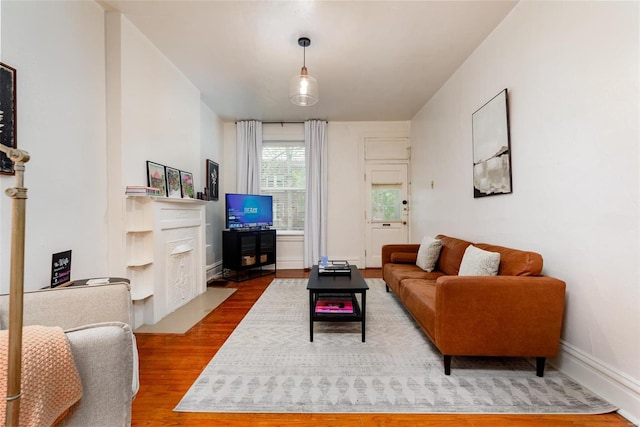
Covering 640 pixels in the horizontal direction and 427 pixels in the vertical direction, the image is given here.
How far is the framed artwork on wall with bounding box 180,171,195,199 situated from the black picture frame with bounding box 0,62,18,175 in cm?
165

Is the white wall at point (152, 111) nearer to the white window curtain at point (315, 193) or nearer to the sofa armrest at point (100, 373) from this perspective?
→ the sofa armrest at point (100, 373)

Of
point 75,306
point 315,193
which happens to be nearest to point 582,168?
point 75,306

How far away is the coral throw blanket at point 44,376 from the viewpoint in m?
0.67

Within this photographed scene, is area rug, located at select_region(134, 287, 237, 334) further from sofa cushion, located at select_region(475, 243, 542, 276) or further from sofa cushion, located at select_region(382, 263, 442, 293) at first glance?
sofa cushion, located at select_region(475, 243, 542, 276)

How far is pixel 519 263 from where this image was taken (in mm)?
1850

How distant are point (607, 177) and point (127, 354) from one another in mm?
2416

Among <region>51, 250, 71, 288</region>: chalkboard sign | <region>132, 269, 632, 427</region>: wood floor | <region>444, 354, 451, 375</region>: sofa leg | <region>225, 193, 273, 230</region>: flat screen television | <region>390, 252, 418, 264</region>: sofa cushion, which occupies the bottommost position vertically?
<region>132, 269, 632, 427</region>: wood floor

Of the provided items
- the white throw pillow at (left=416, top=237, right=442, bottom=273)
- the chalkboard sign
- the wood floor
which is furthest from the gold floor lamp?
the white throw pillow at (left=416, top=237, right=442, bottom=273)

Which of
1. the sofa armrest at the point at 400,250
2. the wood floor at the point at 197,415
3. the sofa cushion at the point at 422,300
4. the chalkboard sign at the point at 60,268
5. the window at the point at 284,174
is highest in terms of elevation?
the window at the point at 284,174

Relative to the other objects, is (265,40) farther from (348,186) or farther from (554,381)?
(554,381)

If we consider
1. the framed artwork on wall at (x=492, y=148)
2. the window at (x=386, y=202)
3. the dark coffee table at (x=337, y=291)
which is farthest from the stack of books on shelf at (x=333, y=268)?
the window at (x=386, y=202)

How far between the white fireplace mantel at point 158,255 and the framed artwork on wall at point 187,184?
0.55 feet

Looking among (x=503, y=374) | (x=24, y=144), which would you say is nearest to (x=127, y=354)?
(x=24, y=144)

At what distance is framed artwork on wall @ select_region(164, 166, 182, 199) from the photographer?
290 centimetres
